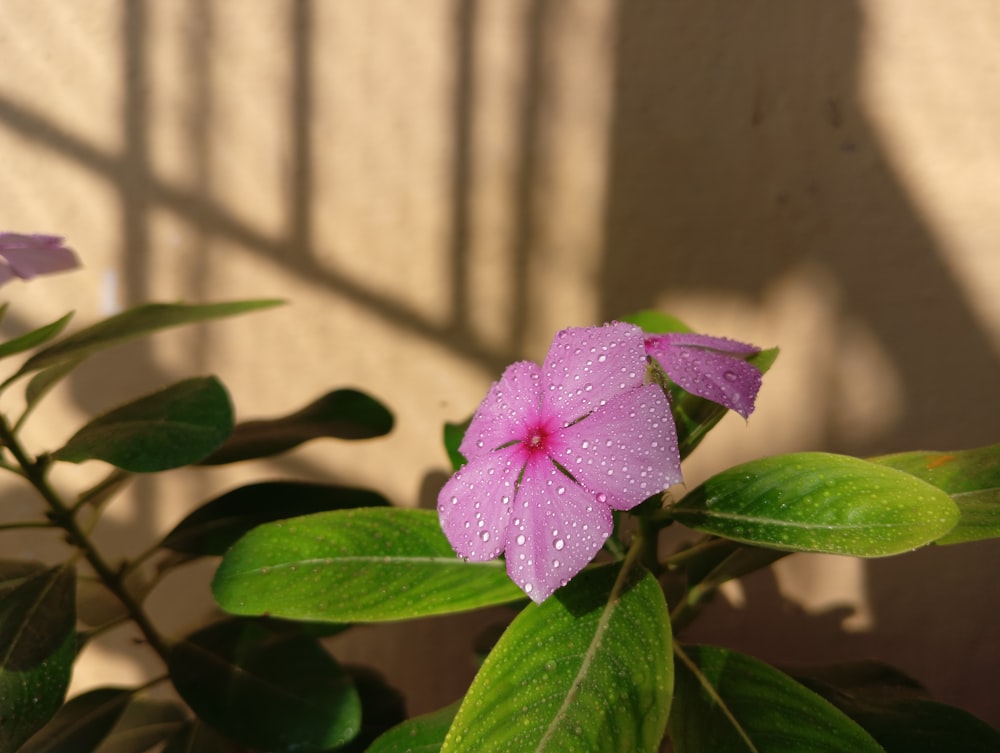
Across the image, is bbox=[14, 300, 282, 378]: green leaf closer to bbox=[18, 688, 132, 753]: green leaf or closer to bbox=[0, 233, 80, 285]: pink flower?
bbox=[0, 233, 80, 285]: pink flower

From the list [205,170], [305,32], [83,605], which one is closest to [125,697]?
[83,605]

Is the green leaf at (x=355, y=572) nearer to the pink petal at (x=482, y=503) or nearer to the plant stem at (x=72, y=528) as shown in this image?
the pink petal at (x=482, y=503)

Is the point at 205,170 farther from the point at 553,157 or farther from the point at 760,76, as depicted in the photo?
the point at 760,76

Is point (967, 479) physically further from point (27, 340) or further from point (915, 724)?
point (27, 340)

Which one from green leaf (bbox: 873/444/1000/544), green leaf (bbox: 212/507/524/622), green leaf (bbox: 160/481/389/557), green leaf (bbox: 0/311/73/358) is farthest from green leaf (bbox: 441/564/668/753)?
green leaf (bbox: 0/311/73/358)

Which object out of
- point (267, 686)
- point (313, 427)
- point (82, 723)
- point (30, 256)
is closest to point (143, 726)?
point (82, 723)

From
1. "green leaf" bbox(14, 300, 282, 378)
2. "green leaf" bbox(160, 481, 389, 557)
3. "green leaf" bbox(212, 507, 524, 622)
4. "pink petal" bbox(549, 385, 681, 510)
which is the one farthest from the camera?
"green leaf" bbox(160, 481, 389, 557)

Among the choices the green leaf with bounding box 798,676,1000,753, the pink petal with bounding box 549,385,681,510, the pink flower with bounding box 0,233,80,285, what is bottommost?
the green leaf with bounding box 798,676,1000,753
